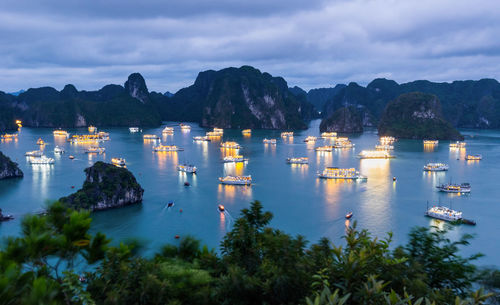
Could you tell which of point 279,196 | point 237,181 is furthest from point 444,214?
point 237,181

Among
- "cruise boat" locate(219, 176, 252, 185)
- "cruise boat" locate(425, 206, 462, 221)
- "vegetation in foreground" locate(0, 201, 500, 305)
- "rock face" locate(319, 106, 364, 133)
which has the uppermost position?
"rock face" locate(319, 106, 364, 133)

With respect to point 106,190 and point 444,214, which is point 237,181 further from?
point 444,214

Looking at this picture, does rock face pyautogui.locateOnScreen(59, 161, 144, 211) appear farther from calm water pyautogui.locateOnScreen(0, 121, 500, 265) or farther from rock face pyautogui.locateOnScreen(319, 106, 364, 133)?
rock face pyautogui.locateOnScreen(319, 106, 364, 133)

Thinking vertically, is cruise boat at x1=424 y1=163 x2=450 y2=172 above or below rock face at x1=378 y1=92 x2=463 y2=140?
below

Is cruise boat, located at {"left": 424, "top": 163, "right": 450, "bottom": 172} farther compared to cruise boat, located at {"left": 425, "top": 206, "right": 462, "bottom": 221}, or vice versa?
cruise boat, located at {"left": 424, "top": 163, "right": 450, "bottom": 172}

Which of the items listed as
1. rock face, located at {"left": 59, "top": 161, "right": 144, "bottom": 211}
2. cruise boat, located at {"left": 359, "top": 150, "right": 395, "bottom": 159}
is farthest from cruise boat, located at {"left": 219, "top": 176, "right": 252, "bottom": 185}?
cruise boat, located at {"left": 359, "top": 150, "right": 395, "bottom": 159}

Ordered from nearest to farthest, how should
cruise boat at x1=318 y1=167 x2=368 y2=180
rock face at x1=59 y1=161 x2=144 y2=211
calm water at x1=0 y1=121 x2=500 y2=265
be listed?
calm water at x1=0 y1=121 x2=500 y2=265
rock face at x1=59 y1=161 x2=144 y2=211
cruise boat at x1=318 y1=167 x2=368 y2=180

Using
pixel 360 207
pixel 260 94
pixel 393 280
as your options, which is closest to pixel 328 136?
pixel 260 94
